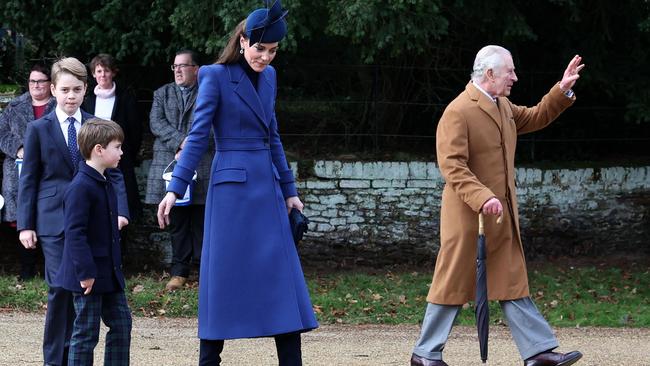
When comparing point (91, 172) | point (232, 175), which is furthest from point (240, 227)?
point (91, 172)

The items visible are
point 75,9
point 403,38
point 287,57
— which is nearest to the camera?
point 403,38

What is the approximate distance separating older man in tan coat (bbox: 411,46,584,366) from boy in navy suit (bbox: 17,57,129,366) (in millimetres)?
1802

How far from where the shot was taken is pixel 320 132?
12703 mm

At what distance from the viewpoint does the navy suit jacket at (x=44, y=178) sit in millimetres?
6629

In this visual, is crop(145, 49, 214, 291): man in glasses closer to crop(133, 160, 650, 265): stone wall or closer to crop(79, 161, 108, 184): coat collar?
crop(133, 160, 650, 265): stone wall

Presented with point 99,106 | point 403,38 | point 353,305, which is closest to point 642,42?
point 403,38

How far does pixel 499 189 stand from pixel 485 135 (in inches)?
12.3

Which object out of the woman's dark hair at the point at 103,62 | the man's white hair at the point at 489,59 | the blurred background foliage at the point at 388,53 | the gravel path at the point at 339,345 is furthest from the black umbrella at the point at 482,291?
the woman's dark hair at the point at 103,62

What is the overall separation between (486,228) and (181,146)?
13.7ft

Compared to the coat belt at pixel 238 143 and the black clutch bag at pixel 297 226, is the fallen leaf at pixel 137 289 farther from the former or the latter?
the coat belt at pixel 238 143

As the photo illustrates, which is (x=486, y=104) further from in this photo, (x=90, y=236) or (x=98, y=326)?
(x=98, y=326)

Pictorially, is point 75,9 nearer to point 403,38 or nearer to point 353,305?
point 403,38

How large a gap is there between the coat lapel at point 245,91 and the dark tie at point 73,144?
116 centimetres

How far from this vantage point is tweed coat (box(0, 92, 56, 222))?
1033 centimetres
